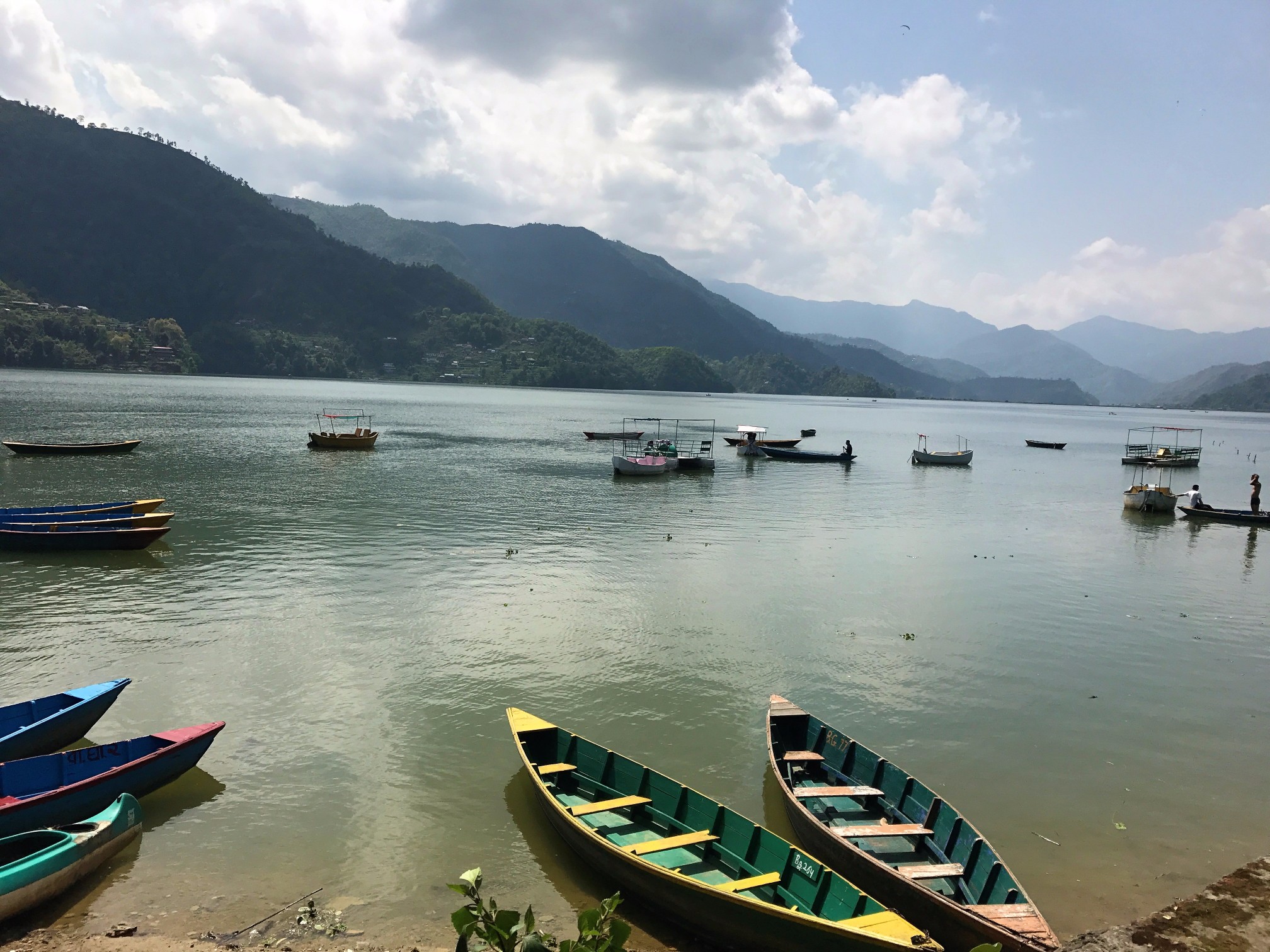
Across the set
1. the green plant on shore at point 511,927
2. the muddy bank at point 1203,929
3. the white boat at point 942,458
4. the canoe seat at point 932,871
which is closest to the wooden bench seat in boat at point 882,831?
the canoe seat at point 932,871

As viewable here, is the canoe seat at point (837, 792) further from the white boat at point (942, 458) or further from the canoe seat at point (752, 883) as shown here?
the white boat at point (942, 458)

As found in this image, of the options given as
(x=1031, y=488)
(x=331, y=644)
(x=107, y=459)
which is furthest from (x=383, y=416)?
(x=331, y=644)

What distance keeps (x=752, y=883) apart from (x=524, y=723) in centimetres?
535

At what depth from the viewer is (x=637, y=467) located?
59.2m

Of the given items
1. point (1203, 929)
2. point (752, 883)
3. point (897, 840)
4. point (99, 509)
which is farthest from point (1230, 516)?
point (99, 509)

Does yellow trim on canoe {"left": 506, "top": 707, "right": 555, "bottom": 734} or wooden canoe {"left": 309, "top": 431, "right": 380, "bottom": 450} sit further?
wooden canoe {"left": 309, "top": 431, "right": 380, "bottom": 450}

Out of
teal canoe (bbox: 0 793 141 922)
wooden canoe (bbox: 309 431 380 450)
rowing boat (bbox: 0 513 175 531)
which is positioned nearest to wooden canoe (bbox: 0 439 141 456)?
wooden canoe (bbox: 309 431 380 450)

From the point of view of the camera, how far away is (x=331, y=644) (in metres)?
19.6

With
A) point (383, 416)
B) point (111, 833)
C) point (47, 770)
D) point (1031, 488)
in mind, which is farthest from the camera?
point (383, 416)

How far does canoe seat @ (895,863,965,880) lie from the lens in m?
9.49

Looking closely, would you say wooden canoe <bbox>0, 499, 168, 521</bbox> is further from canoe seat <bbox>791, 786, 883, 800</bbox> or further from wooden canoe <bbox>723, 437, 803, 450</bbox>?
wooden canoe <bbox>723, 437, 803, 450</bbox>

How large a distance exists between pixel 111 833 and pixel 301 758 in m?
3.77

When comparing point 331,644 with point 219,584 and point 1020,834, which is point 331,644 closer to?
point 219,584

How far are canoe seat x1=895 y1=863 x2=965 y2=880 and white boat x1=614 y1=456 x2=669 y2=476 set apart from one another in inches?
1922
